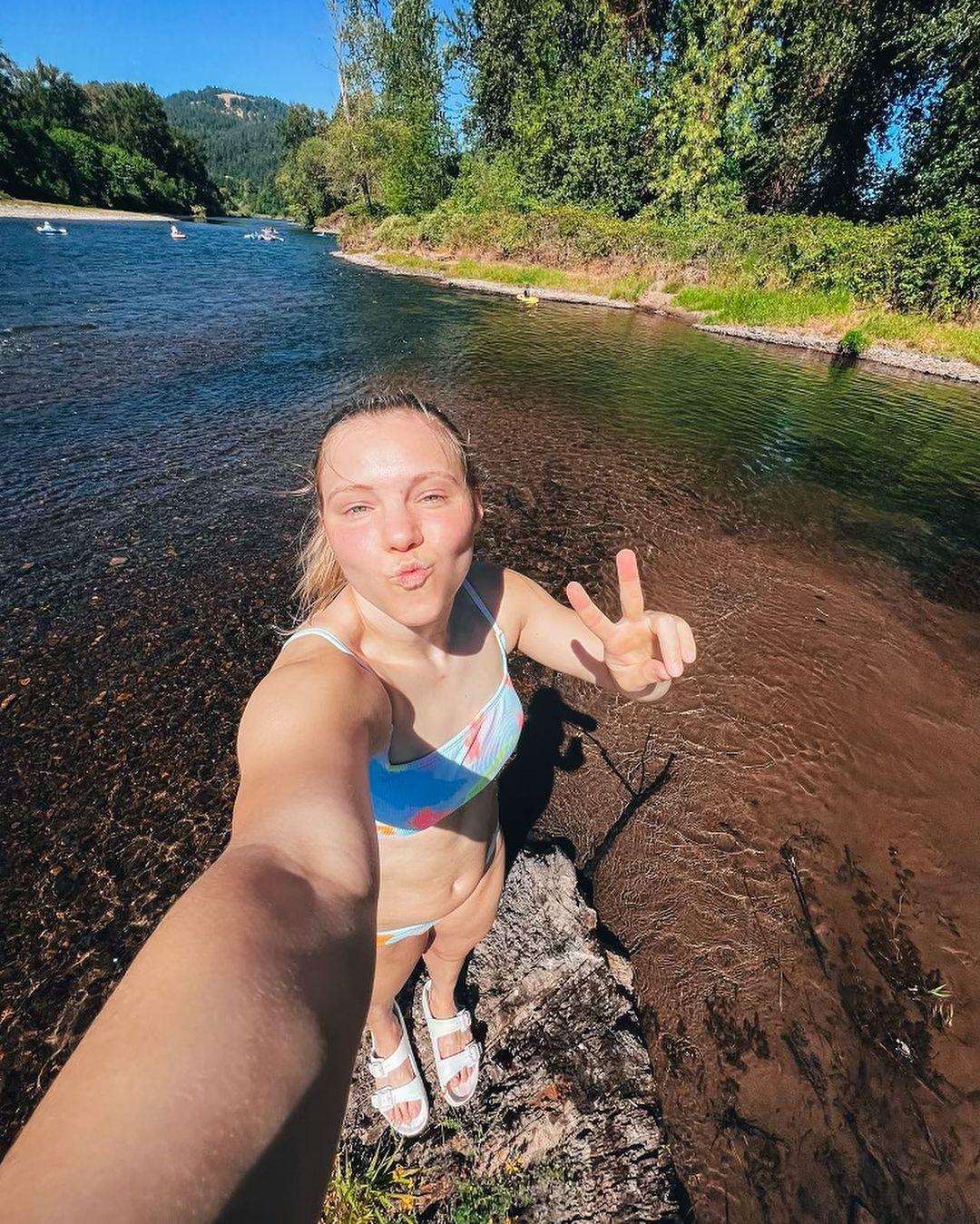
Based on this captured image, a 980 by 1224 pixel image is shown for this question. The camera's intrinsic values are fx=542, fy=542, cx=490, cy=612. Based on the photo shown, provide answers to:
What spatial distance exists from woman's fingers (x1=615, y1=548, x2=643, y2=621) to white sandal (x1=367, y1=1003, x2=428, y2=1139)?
1.98 meters

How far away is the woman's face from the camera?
4.83 feet

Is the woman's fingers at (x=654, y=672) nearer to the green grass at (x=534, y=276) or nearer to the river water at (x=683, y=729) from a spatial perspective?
the river water at (x=683, y=729)

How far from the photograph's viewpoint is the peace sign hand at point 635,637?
5.14ft

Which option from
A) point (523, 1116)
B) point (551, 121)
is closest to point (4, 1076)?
point (523, 1116)

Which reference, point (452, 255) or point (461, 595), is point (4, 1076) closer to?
point (461, 595)

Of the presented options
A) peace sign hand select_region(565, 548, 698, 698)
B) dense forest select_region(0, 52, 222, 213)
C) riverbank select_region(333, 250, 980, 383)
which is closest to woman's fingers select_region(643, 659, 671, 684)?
peace sign hand select_region(565, 548, 698, 698)

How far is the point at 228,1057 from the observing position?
2.06ft

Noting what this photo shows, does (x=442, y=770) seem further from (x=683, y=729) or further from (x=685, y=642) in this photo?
(x=683, y=729)

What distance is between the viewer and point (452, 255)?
31141mm

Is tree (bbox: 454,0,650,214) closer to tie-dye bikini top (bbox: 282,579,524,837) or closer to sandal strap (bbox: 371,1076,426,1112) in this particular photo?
tie-dye bikini top (bbox: 282,579,524,837)

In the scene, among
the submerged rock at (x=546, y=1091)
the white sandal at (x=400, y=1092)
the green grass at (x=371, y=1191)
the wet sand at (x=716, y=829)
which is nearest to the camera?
the green grass at (x=371, y=1191)

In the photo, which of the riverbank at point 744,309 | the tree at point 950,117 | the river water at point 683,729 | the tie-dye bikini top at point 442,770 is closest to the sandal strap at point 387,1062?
the river water at point 683,729

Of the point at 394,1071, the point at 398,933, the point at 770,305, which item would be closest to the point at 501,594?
the point at 398,933

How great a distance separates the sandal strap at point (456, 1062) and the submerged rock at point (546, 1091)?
0.06 meters
